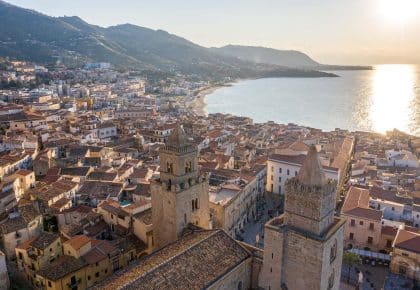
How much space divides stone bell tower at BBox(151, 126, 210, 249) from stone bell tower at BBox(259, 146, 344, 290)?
742cm

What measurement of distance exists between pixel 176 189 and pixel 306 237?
9.93 metres

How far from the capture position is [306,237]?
66.3ft

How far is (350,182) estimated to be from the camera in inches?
2099

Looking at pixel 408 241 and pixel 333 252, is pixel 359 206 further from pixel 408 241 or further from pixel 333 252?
pixel 333 252

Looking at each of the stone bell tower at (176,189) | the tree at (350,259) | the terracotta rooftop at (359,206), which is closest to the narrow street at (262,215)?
the tree at (350,259)

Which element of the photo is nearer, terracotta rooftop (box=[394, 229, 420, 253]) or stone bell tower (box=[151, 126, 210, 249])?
stone bell tower (box=[151, 126, 210, 249])

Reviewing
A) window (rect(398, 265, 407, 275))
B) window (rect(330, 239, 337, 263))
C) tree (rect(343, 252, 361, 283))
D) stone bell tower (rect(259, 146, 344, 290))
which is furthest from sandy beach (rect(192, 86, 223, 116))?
window (rect(330, 239, 337, 263))

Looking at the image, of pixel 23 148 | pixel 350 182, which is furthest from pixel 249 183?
pixel 23 148

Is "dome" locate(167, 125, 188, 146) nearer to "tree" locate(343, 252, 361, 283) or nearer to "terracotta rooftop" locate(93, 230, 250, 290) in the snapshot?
"terracotta rooftop" locate(93, 230, 250, 290)

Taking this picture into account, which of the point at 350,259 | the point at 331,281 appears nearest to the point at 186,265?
the point at 331,281

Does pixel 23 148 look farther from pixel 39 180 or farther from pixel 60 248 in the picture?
pixel 60 248

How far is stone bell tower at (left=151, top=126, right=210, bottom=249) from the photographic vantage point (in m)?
26.8

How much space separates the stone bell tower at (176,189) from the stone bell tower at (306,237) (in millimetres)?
7421

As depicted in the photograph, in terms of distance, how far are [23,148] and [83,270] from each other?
3387 centimetres
